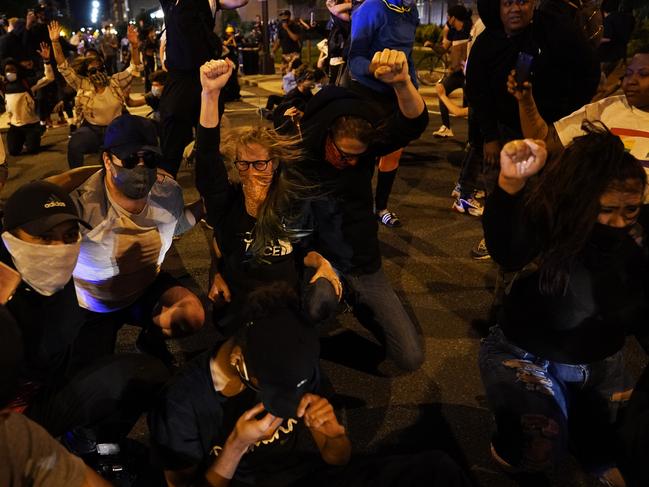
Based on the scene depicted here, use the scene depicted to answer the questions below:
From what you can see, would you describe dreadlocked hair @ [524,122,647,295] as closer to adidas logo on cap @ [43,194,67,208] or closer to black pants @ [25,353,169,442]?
black pants @ [25,353,169,442]

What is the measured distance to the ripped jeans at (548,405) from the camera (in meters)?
2.25

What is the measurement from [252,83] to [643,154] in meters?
14.8

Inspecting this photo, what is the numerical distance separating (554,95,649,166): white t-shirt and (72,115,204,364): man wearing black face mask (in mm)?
2167

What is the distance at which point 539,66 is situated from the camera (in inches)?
140

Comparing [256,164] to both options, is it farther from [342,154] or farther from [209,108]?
[342,154]

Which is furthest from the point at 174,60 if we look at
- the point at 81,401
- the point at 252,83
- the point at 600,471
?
the point at 252,83

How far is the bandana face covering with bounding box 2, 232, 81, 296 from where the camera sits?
2307mm

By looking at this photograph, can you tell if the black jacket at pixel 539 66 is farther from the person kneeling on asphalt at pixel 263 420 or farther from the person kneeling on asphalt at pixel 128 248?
the person kneeling on asphalt at pixel 263 420

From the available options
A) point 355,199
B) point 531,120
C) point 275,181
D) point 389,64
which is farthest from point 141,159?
point 531,120

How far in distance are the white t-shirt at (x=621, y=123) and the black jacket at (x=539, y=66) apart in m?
0.45

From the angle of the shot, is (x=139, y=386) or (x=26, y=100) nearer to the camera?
(x=139, y=386)

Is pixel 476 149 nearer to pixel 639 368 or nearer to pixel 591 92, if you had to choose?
pixel 591 92

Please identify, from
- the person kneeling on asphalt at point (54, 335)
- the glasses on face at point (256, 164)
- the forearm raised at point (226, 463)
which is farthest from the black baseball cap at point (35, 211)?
the forearm raised at point (226, 463)

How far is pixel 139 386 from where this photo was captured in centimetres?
244
